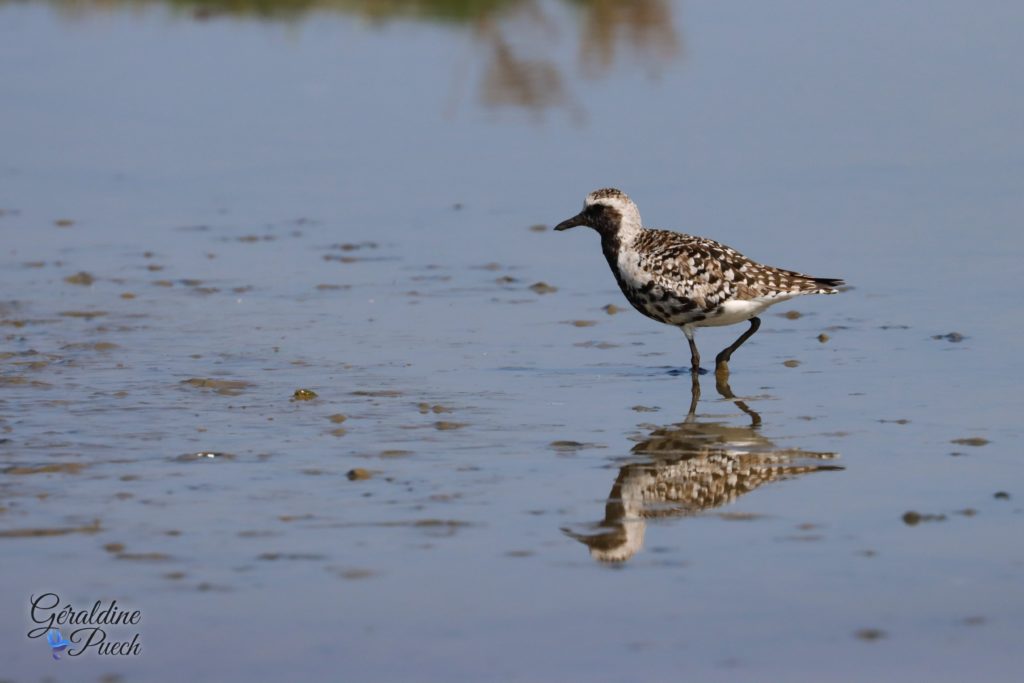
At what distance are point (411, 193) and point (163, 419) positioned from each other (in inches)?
287

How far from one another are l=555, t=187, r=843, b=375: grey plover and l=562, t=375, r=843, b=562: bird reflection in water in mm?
1508

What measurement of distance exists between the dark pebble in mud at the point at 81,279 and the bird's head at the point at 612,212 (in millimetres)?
4144

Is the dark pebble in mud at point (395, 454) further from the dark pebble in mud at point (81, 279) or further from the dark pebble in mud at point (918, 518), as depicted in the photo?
the dark pebble in mud at point (81, 279)

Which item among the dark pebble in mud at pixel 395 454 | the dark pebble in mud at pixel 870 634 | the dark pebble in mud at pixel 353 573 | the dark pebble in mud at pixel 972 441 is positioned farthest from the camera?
the dark pebble in mud at pixel 972 441

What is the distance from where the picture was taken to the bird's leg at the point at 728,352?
40.8 feet

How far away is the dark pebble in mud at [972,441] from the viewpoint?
400 inches

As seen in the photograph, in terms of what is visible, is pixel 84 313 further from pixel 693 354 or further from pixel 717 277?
pixel 717 277

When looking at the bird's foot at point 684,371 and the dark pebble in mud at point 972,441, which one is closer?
the dark pebble in mud at point 972,441

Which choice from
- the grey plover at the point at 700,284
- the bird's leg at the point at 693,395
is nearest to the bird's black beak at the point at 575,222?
the grey plover at the point at 700,284

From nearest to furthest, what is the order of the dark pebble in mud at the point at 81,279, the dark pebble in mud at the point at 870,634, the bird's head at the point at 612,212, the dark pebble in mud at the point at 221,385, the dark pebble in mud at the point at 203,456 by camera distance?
the dark pebble in mud at the point at 870,634 → the dark pebble in mud at the point at 203,456 → the dark pebble in mud at the point at 221,385 → the bird's head at the point at 612,212 → the dark pebble in mud at the point at 81,279

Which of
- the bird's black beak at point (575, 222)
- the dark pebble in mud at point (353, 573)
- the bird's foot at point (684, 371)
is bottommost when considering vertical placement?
the dark pebble in mud at point (353, 573)

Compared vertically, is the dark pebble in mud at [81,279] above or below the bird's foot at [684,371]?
above

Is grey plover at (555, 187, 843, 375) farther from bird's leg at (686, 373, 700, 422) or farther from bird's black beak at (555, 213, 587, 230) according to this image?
bird's black beak at (555, 213, 587, 230)

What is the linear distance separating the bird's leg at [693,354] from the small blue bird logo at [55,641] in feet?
19.2
